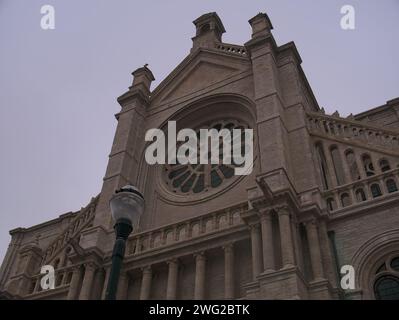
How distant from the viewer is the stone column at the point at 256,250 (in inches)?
482

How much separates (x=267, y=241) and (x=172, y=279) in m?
3.20

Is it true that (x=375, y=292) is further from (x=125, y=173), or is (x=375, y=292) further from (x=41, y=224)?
(x=41, y=224)

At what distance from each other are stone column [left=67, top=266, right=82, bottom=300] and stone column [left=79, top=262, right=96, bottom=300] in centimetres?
32

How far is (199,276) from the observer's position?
1345 cm

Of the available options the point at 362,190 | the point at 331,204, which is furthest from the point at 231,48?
the point at 362,190

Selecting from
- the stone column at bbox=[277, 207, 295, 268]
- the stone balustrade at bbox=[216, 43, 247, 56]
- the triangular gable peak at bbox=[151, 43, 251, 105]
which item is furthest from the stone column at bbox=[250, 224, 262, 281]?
the stone balustrade at bbox=[216, 43, 247, 56]

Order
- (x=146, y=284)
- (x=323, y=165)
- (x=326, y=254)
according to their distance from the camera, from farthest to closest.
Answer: (x=323, y=165) → (x=146, y=284) → (x=326, y=254)

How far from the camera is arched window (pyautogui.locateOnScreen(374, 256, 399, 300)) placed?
11383 mm

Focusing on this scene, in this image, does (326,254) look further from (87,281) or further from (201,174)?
(87,281)

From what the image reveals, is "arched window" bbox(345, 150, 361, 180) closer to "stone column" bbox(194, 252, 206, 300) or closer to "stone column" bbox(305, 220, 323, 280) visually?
"stone column" bbox(305, 220, 323, 280)

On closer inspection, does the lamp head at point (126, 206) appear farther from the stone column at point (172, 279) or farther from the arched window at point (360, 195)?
the arched window at point (360, 195)

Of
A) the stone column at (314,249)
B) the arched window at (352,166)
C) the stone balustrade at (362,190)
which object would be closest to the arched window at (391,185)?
the stone balustrade at (362,190)

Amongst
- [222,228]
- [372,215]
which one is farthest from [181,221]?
[372,215]

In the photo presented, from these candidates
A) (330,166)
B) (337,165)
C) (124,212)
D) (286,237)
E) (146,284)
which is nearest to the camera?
(124,212)
